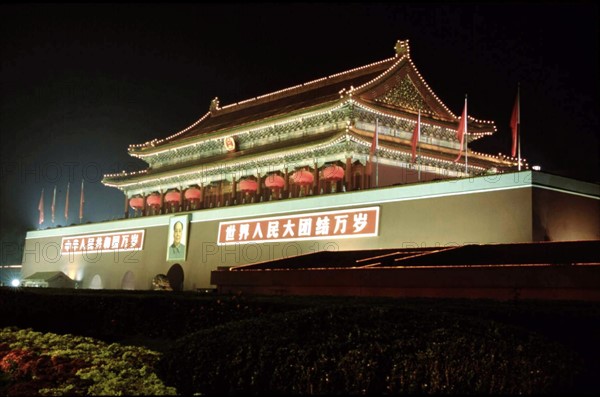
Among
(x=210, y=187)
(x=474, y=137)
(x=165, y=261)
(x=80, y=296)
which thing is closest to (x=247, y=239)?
(x=165, y=261)

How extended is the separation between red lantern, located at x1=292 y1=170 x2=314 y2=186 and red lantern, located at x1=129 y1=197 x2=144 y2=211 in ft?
38.2

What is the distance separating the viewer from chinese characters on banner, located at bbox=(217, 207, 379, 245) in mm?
19484

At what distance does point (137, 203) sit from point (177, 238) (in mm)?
8624

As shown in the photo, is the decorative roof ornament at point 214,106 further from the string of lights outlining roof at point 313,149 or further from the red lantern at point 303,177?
the red lantern at point 303,177

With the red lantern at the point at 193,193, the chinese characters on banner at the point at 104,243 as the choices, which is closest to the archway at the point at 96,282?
the chinese characters on banner at the point at 104,243

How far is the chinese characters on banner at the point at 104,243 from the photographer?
2845cm

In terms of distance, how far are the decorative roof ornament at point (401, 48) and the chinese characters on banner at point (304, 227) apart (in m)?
8.44

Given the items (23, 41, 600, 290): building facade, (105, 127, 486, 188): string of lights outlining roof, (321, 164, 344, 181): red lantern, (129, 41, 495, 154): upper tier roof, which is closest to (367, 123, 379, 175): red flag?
(23, 41, 600, 290): building facade

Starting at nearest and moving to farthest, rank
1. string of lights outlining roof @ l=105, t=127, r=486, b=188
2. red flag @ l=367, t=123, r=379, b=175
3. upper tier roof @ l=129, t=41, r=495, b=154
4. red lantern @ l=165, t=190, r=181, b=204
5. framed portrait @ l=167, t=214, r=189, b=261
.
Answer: red flag @ l=367, t=123, r=379, b=175
string of lights outlining roof @ l=105, t=127, r=486, b=188
upper tier roof @ l=129, t=41, r=495, b=154
framed portrait @ l=167, t=214, r=189, b=261
red lantern @ l=165, t=190, r=181, b=204

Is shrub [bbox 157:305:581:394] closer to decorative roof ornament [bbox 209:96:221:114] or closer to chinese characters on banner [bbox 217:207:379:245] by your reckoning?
chinese characters on banner [bbox 217:207:379:245]

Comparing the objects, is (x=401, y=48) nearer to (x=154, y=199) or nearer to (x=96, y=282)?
(x=154, y=199)

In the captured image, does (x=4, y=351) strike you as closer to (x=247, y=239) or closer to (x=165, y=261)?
(x=247, y=239)

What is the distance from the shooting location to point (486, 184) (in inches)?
658

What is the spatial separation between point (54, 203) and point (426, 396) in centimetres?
3230
